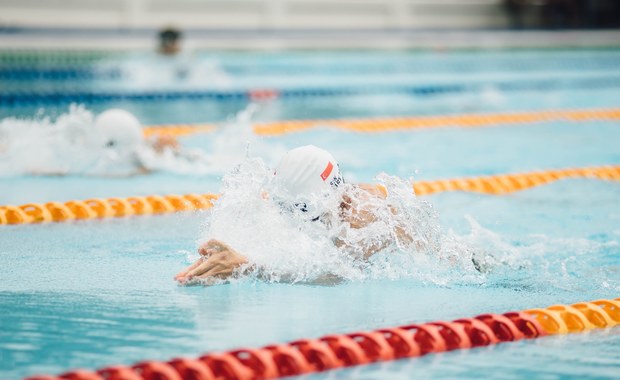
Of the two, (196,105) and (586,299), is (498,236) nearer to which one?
(586,299)

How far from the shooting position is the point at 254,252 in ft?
13.7

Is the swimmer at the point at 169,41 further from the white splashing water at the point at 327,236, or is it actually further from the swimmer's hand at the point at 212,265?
the swimmer's hand at the point at 212,265

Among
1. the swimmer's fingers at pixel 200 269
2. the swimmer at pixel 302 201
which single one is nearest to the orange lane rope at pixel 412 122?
the swimmer at pixel 302 201

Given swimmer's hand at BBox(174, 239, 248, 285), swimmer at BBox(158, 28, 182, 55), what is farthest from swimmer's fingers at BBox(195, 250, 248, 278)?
swimmer at BBox(158, 28, 182, 55)

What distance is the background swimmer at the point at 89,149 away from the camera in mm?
6922

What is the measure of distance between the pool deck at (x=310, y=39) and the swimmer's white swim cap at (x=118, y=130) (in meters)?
7.76

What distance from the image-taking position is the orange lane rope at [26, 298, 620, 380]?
2.84m

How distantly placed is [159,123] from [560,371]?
23.7ft

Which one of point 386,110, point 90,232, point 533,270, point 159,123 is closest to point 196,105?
point 159,123

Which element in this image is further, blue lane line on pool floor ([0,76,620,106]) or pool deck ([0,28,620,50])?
pool deck ([0,28,620,50])

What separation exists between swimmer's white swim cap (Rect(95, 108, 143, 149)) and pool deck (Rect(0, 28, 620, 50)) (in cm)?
776

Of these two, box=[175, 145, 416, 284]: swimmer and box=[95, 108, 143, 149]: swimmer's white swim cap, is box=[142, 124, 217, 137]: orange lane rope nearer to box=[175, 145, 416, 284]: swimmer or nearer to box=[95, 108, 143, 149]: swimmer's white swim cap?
box=[95, 108, 143, 149]: swimmer's white swim cap

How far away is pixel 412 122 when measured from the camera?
9.91 m

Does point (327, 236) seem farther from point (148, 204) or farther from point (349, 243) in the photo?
point (148, 204)
